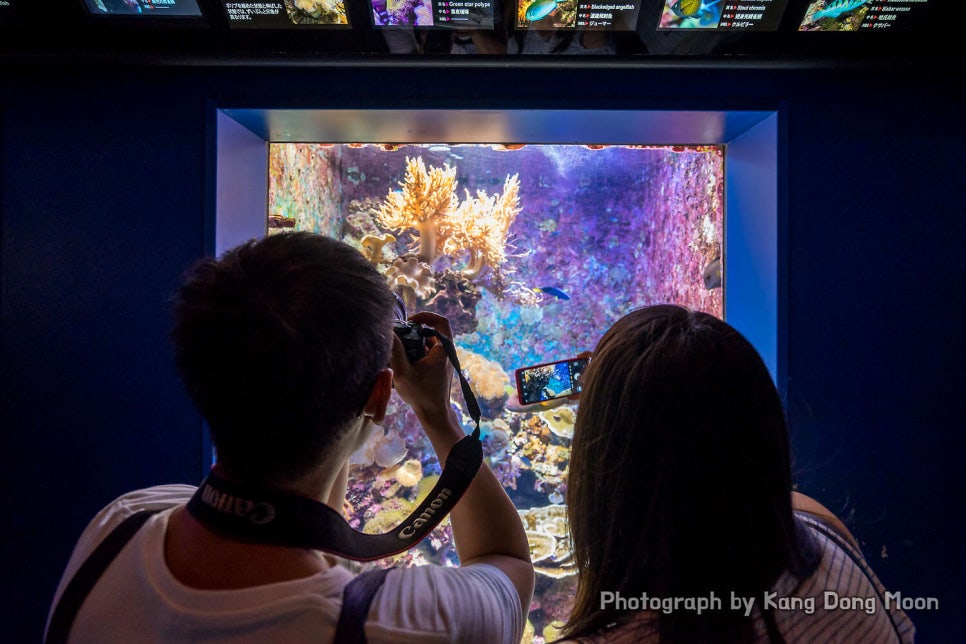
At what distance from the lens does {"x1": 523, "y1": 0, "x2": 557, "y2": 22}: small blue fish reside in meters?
1.67

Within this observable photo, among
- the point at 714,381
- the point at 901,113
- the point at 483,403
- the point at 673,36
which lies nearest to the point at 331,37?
the point at 673,36

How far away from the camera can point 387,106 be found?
1823 mm

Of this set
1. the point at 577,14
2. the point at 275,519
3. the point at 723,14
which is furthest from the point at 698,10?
the point at 275,519

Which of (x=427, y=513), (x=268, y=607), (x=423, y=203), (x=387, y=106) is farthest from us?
(x=423, y=203)

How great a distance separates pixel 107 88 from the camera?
186cm

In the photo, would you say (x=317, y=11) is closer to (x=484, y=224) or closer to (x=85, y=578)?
(x=484, y=224)

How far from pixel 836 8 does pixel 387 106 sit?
60.4 inches

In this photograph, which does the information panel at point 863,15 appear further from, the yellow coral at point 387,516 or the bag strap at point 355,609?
the yellow coral at point 387,516

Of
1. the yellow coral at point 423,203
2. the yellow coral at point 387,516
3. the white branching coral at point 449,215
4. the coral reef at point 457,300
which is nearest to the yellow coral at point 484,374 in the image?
the coral reef at point 457,300

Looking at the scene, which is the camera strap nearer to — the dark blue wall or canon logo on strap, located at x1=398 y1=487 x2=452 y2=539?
canon logo on strap, located at x1=398 y1=487 x2=452 y2=539

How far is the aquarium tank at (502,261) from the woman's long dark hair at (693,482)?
4.17ft

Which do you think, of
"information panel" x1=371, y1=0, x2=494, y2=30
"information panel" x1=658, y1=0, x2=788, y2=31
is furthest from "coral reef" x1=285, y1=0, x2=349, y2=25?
"information panel" x1=658, y1=0, x2=788, y2=31

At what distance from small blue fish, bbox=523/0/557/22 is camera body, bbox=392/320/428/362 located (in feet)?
3.98

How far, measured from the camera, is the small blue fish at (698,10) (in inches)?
66.3
